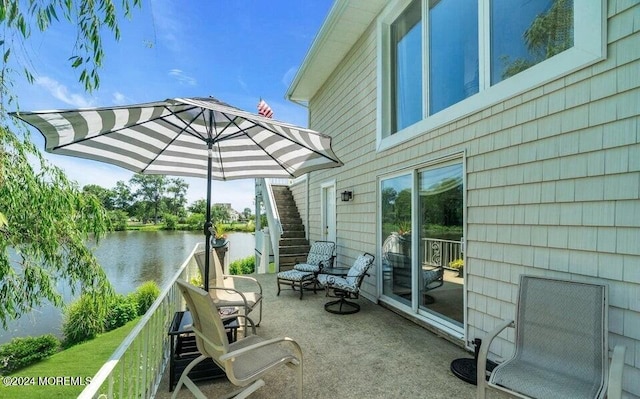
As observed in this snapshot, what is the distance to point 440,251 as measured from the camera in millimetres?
3992

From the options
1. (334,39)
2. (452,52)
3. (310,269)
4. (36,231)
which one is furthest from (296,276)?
(334,39)

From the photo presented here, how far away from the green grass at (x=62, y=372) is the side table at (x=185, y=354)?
2.89m

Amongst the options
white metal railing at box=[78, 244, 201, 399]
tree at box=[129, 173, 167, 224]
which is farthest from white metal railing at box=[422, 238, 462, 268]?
tree at box=[129, 173, 167, 224]

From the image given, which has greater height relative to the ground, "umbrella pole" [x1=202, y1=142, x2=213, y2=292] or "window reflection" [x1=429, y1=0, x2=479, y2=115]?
"window reflection" [x1=429, y1=0, x2=479, y2=115]

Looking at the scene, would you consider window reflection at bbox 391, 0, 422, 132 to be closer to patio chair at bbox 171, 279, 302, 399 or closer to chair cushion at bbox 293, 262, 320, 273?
chair cushion at bbox 293, 262, 320, 273

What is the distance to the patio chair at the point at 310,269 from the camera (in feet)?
18.9

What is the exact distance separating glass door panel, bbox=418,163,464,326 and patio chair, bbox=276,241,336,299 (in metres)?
2.21

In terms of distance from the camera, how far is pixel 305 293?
6199 mm

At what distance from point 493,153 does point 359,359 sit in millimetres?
2583

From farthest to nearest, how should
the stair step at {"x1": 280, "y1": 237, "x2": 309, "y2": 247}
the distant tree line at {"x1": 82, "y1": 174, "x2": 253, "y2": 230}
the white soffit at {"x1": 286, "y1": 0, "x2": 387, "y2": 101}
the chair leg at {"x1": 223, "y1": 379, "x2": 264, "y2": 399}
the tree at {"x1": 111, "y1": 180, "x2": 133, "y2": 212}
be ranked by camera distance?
the distant tree line at {"x1": 82, "y1": 174, "x2": 253, "y2": 230} → the tree at {"x1": 111, "y1": 180, "x2": 133, "y2": 212} → the stair step at {"x1": 280, "y1": 237, "x2": 309, "y2": 247} → the white soffit at {"x1": 286, "y1": 0, "x2": 387, "y2": 101} → the chair leg at {"x1": 223, "y1": 379, "x2": 264, "y2": 399}

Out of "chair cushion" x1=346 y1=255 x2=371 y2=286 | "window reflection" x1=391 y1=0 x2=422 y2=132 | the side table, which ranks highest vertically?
"window reflection" x1=391 y1=0 x2=422 y2=132

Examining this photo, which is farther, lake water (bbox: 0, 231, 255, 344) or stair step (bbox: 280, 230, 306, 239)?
stair step (bbox: 280, 230, 306, 239)

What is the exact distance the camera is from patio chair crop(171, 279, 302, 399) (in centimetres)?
209

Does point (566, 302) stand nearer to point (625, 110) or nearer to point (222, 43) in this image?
point (625, 110)
